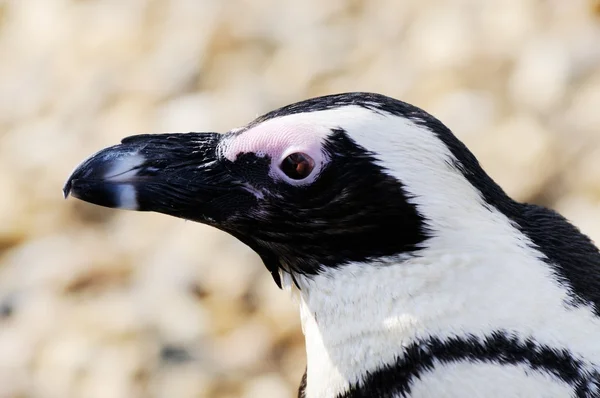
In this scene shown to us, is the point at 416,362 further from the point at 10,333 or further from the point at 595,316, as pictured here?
the point at 10,333

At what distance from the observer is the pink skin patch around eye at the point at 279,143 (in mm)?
1188

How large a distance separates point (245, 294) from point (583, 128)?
39.1 inches

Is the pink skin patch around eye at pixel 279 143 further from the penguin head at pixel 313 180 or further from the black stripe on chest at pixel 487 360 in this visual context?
the black stripe on chest at pixel 487 360

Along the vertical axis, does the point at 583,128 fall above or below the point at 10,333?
above

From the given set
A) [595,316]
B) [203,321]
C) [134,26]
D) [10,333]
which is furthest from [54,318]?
[595,316]

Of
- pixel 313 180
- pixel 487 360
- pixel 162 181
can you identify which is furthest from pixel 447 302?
pixel 162 181

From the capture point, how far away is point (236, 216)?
49.5 inches

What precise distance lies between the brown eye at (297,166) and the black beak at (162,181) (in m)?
0.08

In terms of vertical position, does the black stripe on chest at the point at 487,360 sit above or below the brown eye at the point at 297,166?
below

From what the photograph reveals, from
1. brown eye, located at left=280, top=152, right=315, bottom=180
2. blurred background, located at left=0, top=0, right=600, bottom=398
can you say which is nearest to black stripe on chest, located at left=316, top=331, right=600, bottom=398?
brown eye, located at left=280, top=152, right=315, bottom=180

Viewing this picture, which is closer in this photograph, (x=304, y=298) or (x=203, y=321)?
(x=304, y=298)

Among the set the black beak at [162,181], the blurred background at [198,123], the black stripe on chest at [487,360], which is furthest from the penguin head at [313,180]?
the blurred background at [198,123]

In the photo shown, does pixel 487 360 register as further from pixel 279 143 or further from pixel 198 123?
pixel 198 123

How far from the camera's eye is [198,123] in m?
2.82
